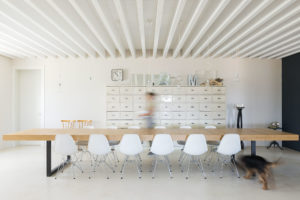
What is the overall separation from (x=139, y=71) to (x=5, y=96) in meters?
4.53

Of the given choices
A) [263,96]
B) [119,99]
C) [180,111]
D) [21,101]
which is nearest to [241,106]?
[263,96]

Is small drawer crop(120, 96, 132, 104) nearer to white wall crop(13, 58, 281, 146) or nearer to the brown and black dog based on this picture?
white wall crop(13, 58, 281, 146)

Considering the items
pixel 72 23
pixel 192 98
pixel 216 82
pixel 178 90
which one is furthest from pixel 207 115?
pixel 72 23

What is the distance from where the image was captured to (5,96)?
602 centimetres

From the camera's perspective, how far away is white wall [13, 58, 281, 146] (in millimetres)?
6387

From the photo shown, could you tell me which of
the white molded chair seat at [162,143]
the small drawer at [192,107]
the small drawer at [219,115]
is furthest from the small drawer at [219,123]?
the white molded chair seat at [162,143]

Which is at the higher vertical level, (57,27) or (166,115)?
(57,27)

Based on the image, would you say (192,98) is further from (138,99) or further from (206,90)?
(138,99)

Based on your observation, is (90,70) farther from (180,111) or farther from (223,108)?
(223,108)

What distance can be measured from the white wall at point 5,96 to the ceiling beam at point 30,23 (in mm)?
2176

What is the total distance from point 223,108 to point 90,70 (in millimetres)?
4737

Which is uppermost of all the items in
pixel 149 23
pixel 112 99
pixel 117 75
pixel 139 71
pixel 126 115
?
pixel 149 23

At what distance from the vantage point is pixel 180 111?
599 cm

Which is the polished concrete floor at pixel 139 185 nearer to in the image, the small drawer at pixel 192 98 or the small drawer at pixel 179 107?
the small drawer at pixel 179 107
